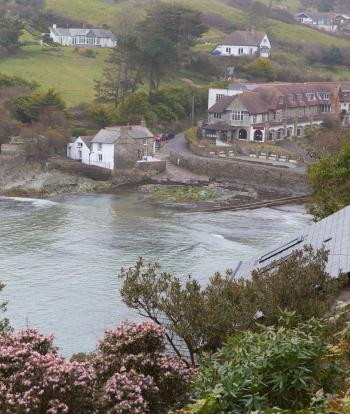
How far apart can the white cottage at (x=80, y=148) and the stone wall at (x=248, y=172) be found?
647cm

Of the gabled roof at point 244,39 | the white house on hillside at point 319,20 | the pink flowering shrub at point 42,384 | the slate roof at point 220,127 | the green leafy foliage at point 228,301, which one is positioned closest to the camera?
the pink flowering shrub at point 42,384

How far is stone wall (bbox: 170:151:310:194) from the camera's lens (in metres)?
51.8

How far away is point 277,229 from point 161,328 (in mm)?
28771

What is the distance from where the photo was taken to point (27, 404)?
370 inches

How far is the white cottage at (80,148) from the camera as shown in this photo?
5553 centimetres

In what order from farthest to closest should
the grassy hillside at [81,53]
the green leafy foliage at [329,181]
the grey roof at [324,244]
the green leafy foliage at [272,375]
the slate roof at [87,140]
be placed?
Result: the grassy hillside at [81,53] < the slate roof at [87,140] < the green leafy foliage at [329,181] < the grey roof at [324,244] < the green leafy foliage at [272,375]

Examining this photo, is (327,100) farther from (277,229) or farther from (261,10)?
(261,10)

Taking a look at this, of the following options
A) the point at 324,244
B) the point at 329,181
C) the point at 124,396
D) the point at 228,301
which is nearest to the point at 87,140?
the point at 329,181

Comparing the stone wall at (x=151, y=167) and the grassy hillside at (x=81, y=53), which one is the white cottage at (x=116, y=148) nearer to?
the stone wall at (x=151, y=167)

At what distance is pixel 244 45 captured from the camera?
297 ft

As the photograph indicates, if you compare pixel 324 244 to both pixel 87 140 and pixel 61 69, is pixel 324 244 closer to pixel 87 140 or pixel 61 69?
pixel 87 140

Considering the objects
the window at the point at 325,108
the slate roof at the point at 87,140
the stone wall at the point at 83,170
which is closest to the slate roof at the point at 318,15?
the window at the point at 325,108

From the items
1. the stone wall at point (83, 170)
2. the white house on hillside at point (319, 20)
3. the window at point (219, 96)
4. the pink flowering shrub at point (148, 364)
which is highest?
the white house on hillside at point (319, 20)

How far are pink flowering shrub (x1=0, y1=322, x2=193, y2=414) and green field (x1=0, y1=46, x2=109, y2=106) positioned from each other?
56320 mm
